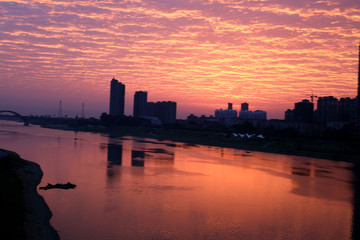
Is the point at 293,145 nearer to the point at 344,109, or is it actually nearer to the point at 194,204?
the point at 194,204

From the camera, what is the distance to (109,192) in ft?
65.1

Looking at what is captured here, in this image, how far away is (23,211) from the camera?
14156 millimetres

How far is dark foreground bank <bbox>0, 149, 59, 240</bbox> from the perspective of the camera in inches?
466

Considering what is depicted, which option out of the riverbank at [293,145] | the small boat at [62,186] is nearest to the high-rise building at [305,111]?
the riverbank at [293,145]

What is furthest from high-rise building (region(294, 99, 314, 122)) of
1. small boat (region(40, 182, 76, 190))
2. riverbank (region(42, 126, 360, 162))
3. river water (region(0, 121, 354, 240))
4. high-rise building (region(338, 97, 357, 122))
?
small boat (region(40, 182, 76, 190))

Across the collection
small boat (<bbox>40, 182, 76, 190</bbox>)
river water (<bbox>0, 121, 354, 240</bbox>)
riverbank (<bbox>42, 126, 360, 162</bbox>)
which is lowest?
river water (<bbox>0, 121, 354, 240</bbox>)

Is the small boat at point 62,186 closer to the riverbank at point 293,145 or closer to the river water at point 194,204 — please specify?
the river water at point 194,204

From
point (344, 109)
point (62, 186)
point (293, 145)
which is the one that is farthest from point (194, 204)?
point (344, 109)

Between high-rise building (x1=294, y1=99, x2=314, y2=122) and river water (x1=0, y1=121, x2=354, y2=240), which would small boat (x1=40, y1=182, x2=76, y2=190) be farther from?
high-rise building (x1=294, y1=99, x2=314, y2=122)

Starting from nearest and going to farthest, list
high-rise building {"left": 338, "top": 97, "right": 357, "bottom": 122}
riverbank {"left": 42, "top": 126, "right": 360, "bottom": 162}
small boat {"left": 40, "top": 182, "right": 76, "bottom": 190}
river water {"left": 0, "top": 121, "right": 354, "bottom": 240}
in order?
river water {"left": 0, "top": 121, "right": 354, "bottom": 240} < small boat {"left": 40, "top": 182, "right": 76, "bottom": 190} < riverbank {"left": 42, "top": 126, "right": 360, "bottom": 162} < high-rise building {"left": 338, "top": 97, "right": 357, "bottom": 122}

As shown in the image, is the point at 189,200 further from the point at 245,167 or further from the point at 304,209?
the point at 245,167

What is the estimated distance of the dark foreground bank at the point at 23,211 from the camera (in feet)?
38.8

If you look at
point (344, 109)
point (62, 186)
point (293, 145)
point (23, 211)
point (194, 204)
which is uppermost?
point (344, 109)

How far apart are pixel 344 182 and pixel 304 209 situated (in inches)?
487
